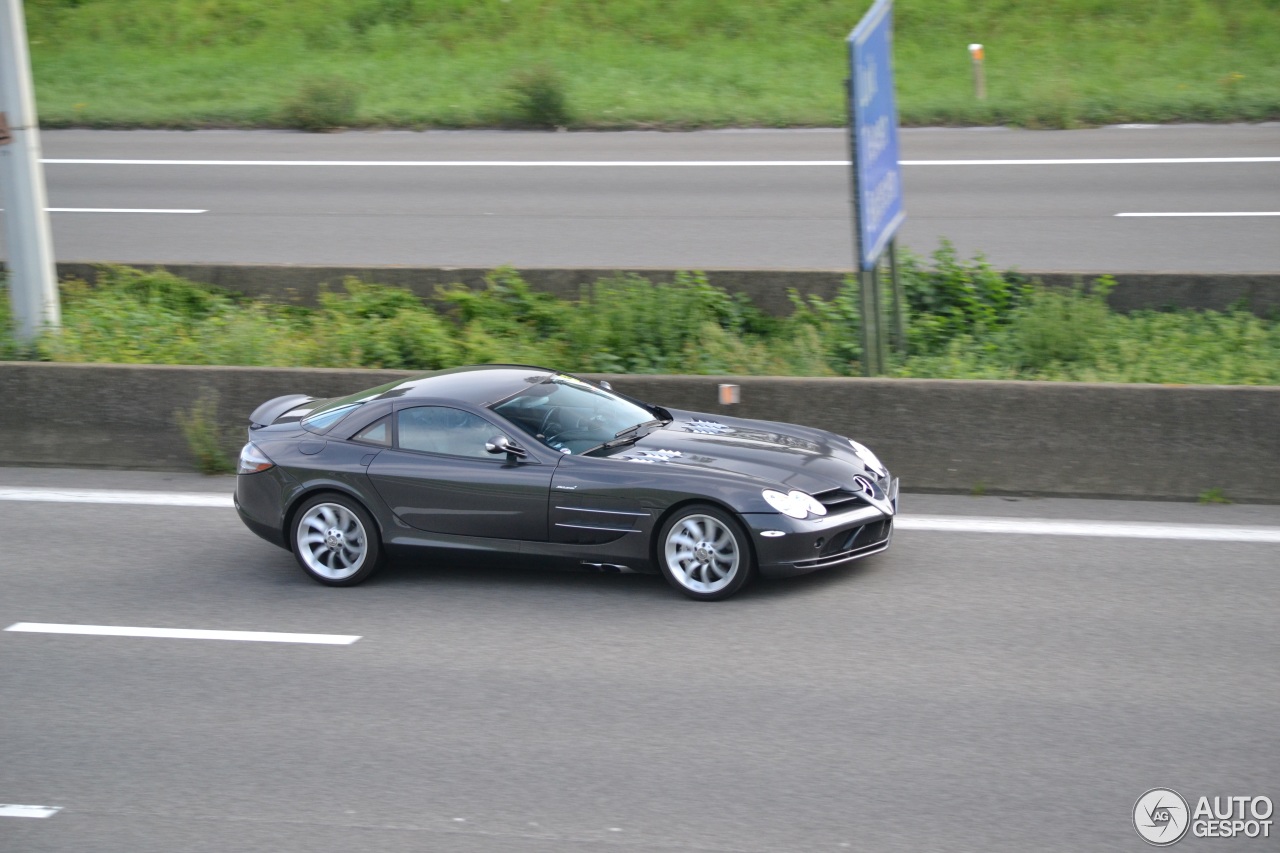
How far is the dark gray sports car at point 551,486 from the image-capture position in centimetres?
772

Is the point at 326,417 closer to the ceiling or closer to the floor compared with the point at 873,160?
closer to the floor

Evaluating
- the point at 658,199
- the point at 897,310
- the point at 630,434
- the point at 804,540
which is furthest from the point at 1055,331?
the point at 658,199

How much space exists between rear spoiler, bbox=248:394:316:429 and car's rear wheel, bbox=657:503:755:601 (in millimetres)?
2945

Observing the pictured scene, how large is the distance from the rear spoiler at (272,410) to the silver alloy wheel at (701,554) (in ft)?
9.79

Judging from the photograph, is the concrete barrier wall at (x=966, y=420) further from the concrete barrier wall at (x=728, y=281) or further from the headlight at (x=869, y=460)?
the concrete barrier wall at (x=728, y=281)

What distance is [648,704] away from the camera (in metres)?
6.41

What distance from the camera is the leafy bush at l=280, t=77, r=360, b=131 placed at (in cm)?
2308

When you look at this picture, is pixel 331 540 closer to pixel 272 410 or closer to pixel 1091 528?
pixel 272 410

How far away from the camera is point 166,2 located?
28938 mm


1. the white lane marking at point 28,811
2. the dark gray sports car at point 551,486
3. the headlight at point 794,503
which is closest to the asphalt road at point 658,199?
the dark gray sports car at point 551,486

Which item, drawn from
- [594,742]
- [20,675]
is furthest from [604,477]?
[20,675]

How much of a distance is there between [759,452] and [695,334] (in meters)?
3.99

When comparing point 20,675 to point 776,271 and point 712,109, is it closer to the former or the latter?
point 776,271

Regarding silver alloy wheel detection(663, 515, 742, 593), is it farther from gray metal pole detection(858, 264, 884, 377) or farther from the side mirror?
gray metal pole detection(858, 264, 884, 377)
